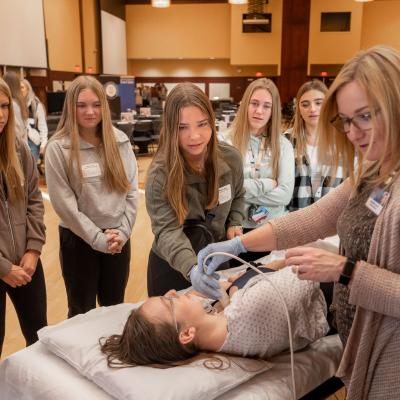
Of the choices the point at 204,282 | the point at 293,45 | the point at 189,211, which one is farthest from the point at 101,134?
the point at 293,45

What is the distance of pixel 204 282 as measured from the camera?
1566 mm

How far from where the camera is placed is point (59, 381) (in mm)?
1333

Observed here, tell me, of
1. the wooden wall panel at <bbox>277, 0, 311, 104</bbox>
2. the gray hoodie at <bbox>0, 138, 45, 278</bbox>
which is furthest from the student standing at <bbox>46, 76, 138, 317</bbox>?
the wooden wall panel at <bbox>277, 0, 311, 104</bbox>

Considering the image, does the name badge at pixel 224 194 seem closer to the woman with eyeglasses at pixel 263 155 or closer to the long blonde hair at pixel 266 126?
the woman with eyeglasses at pixel 263 155

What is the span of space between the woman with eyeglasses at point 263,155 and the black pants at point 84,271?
31.4 inches

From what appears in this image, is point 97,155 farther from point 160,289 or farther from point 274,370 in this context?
point 274,370

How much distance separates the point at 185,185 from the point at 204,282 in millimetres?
451

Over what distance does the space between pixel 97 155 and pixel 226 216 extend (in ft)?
2.48

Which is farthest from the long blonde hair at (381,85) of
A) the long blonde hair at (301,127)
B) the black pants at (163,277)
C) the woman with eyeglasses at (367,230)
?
the long blonde hair at (301,127)

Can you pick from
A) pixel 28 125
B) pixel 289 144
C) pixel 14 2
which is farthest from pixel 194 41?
pixel 289 144

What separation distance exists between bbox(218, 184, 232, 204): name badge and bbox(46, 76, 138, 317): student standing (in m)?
0.61

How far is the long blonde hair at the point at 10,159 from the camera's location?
188 cm

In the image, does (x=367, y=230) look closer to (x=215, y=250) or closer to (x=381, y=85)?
(x=381, y=85)

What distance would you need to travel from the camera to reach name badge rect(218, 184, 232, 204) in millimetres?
1948
